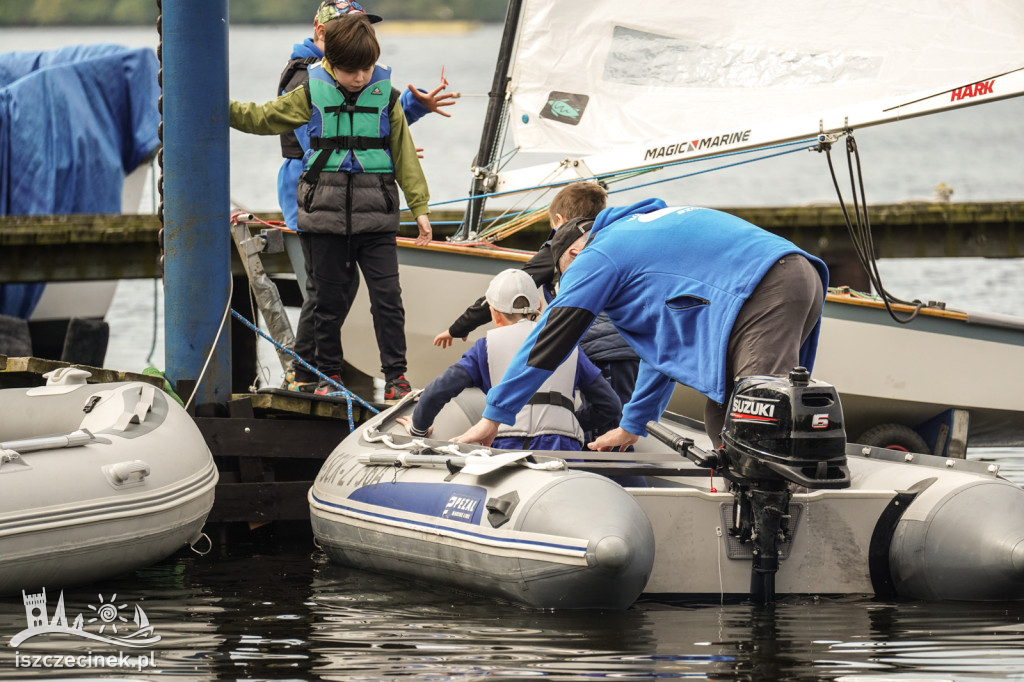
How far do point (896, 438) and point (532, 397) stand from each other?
3515 millimetres

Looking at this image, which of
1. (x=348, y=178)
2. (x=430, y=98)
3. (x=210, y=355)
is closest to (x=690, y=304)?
(x=348, y=178)

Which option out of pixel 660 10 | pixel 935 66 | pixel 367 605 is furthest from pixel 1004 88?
pixel 367 605

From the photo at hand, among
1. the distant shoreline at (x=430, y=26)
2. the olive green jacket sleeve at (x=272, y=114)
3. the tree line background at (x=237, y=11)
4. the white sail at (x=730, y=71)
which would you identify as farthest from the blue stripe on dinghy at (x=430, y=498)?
the distant shoreline at (x=430, y=26)

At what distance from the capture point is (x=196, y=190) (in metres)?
6.91

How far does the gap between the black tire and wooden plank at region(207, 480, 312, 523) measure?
338 cm

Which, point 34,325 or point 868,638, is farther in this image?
point 34,325

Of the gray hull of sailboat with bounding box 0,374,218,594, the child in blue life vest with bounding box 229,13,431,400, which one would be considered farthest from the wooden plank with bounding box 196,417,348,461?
the gray hull of sailboat with bounding box 0,374,218,594

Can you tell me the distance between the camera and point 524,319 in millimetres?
6051

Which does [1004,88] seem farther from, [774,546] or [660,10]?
[774,546]

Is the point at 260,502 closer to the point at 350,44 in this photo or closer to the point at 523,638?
the point at 350,44

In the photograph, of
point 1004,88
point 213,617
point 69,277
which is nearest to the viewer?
point 213,617

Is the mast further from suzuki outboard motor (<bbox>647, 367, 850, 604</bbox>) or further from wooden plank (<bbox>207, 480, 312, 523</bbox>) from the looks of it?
suzuki outboard motor (<bbox>647, 367, 850, 604</bbox>)

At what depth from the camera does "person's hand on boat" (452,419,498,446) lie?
5578 mm

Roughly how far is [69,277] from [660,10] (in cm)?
466
